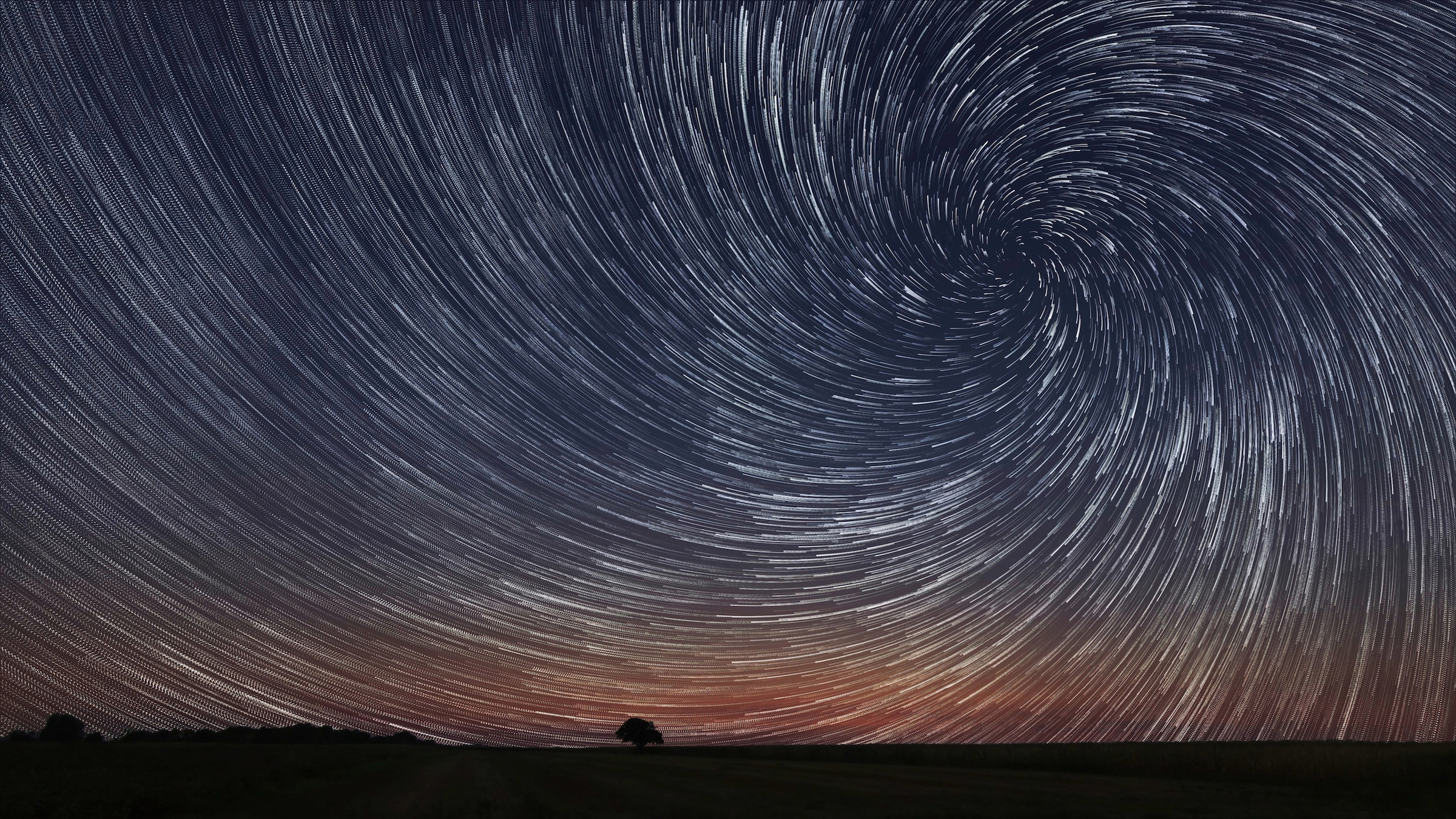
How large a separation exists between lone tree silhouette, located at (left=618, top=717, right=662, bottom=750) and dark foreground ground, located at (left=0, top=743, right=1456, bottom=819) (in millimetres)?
62700

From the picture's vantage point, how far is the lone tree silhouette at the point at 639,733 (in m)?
97.7

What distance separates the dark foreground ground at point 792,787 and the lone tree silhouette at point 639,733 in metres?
62.7

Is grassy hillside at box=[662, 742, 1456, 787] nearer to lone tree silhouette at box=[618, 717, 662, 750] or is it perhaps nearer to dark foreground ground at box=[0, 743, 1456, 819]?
dark foreground ground at box=[0, 743, 1456, 819]

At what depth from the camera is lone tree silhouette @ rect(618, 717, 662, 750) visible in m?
97.7

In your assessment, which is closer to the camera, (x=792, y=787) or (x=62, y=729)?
(x=792, y=787)

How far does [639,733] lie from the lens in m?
98.4

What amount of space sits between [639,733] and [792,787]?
265 feet

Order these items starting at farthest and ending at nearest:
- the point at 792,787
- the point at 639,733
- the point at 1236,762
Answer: the point at 639,733
the point at 1236,762
the point at 792,787

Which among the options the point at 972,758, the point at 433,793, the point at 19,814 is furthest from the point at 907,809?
the point at 972,758

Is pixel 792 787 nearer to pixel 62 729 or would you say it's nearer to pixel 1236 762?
pixel 1236 762

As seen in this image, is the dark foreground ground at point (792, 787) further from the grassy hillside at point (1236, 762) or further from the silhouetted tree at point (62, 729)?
the silhouetted tree at point (62, 729)

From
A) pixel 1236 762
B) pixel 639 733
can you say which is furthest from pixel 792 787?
pixel 639 733

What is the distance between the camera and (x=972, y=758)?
43.0m

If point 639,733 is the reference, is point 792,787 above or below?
below
